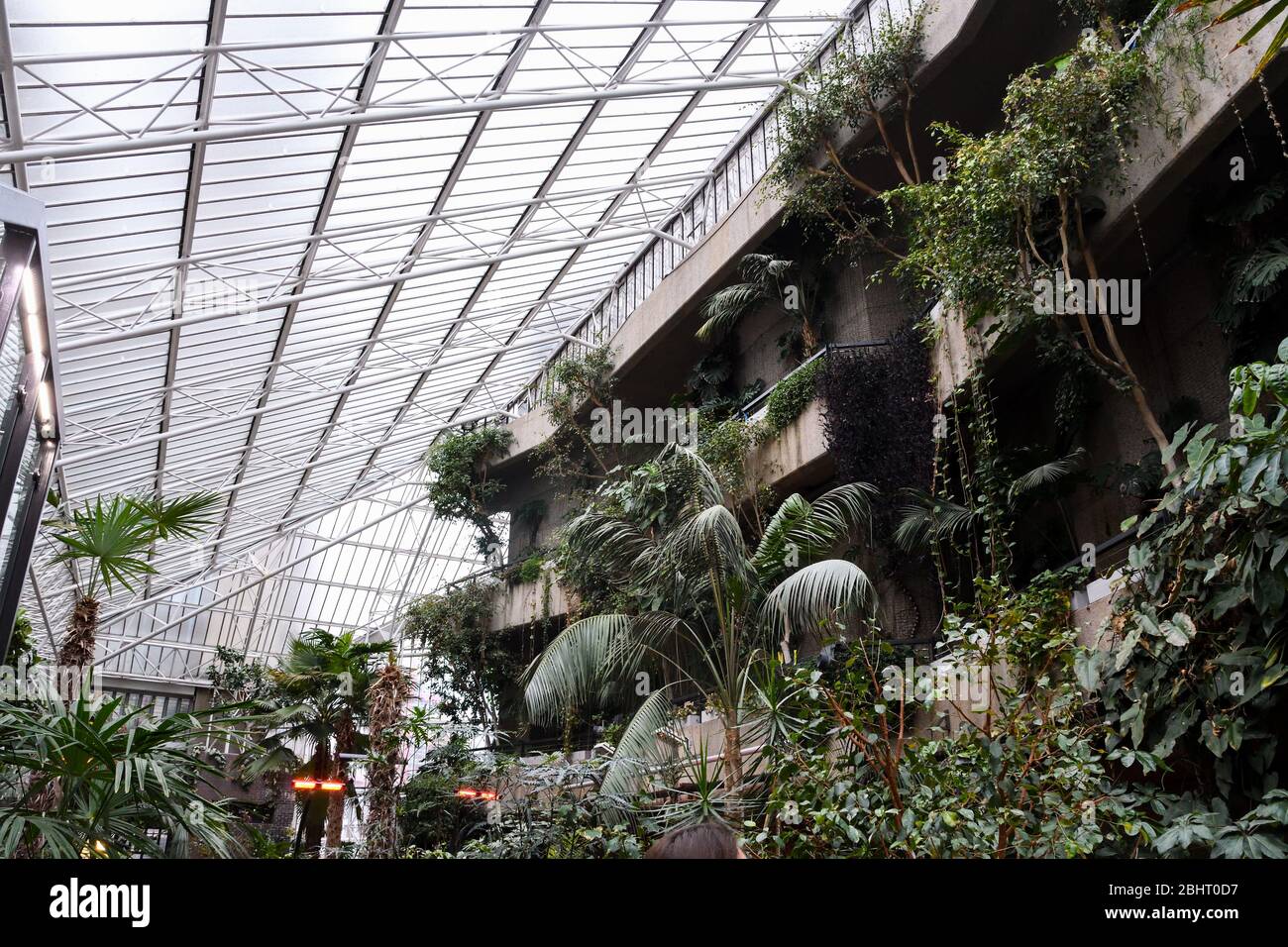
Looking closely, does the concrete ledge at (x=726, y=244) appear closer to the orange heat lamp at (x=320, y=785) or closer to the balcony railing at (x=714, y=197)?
the balcony railing at (x=714, y=197)

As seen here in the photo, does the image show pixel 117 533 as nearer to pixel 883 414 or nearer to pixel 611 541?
pixel 611 541

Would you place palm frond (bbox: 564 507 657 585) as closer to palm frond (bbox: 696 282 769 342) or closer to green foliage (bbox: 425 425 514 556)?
palm frond (bbox: 696 282 769 342)

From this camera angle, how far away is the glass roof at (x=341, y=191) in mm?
11148

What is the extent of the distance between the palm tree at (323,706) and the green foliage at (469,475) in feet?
31.4

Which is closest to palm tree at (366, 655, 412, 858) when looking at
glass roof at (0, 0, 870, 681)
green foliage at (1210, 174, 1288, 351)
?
glass roof at (0, 0, 870, 681)

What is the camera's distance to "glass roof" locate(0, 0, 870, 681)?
11.1 m

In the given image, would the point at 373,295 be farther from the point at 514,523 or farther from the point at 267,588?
the point at 267,588

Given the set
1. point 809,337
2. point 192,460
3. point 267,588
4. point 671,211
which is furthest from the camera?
point 267,588

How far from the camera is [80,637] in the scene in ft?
19.6

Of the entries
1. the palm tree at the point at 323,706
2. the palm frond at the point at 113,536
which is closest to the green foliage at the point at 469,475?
the palm tree at the point at 323,706

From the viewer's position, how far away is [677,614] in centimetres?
990

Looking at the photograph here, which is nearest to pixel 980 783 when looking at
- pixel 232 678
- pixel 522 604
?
pixel 522 604

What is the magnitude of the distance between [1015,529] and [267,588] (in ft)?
110

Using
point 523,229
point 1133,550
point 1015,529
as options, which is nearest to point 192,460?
point 523,229
